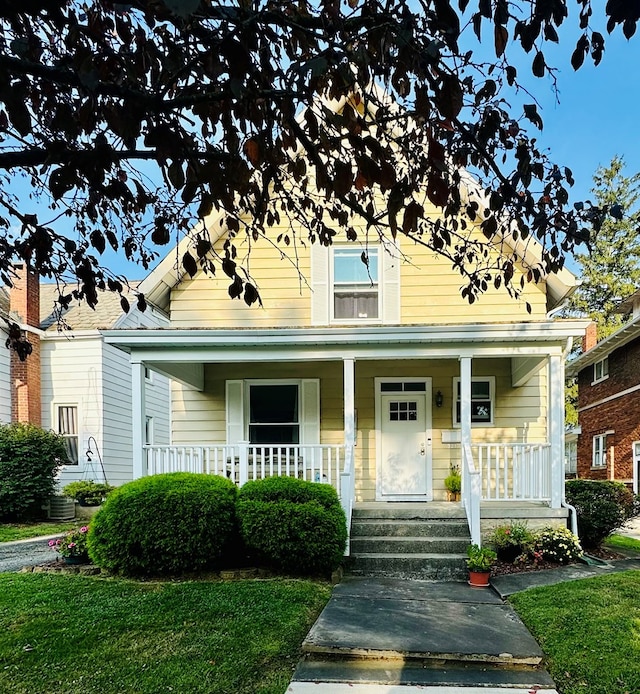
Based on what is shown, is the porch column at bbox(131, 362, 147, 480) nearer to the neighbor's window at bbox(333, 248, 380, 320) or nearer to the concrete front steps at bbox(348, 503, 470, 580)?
the concrete front steps at bbox(348, 503, 470, 580)

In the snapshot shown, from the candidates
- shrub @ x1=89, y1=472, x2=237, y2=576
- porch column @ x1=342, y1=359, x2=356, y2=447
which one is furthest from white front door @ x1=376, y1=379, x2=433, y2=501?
shrub @ x1=89, y1=472, x2=237, y2=576

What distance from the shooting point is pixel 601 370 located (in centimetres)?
2170

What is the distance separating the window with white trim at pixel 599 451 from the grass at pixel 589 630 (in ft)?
52.9

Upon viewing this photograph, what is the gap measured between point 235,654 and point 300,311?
681 centimetres

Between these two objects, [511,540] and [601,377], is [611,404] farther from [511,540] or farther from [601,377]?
[511,540]

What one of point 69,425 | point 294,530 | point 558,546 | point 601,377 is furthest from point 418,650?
point 601,377

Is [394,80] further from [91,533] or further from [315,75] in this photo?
[91,533]

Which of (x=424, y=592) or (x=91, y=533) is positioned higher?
(x=91, y=533)

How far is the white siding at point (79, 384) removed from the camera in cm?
1452

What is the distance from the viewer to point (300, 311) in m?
10.3

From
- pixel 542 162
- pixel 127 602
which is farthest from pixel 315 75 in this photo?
pixel 127 602

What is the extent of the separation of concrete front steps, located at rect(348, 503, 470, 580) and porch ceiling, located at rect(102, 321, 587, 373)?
7.68ft

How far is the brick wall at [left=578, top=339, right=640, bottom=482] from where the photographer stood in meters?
18.3

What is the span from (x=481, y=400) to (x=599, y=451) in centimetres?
1443
